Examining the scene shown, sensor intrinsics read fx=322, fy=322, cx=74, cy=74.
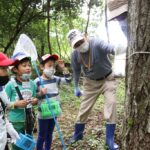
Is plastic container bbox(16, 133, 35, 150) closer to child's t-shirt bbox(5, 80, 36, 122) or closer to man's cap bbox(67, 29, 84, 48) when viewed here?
child's t-shirt bbox(5, 80, 36, 122)

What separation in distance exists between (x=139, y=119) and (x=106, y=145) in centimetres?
179

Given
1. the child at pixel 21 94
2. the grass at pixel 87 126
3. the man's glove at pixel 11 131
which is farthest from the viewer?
the grass at pixel 87 126

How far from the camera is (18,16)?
43.3ft

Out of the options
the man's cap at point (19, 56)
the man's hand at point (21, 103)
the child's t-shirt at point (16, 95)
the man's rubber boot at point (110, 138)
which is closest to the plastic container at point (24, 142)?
the man's hand at point (21, 103)

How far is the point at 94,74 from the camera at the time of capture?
510 centimetres

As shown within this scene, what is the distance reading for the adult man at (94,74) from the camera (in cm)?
488

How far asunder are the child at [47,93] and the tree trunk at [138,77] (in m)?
1.52

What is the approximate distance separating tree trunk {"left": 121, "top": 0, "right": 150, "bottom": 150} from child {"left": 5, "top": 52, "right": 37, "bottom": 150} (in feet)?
4.53

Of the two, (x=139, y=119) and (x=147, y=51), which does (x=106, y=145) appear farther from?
(x=147, y=51)

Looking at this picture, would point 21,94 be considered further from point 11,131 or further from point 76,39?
point 76,39

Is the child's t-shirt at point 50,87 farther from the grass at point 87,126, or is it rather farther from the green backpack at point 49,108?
the grass at point 87,126

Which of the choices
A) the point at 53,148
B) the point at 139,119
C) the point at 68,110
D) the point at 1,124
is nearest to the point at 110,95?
the point at 53,148

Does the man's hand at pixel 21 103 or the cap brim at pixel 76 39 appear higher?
the cap brim at pixel 76 39

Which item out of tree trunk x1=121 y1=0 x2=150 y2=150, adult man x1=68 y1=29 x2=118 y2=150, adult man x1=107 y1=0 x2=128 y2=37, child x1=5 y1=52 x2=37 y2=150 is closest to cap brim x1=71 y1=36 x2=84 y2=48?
adult man x1=68 y1=29 x2=118 y2=150
